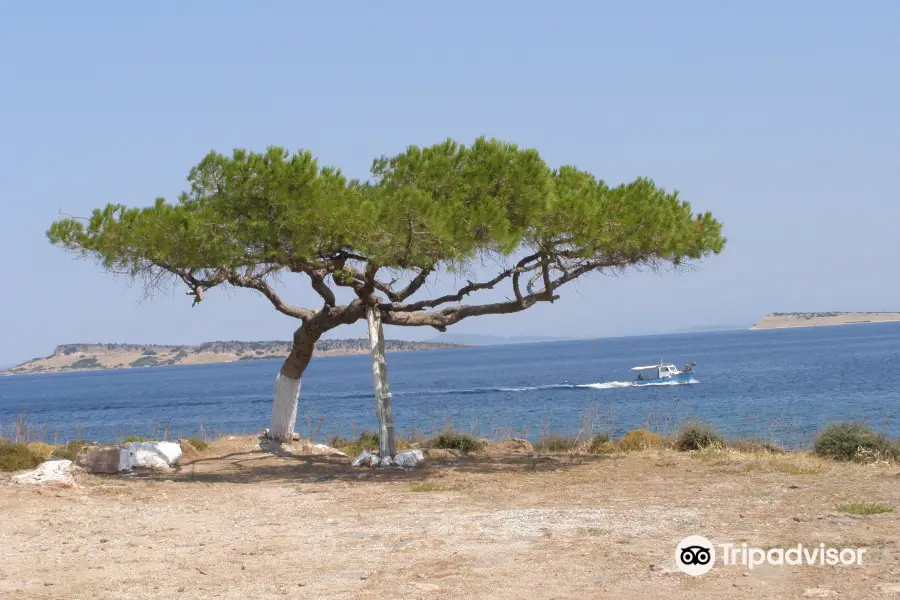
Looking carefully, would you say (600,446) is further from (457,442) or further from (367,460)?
(367,460)

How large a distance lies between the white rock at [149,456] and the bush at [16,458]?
1.63 m

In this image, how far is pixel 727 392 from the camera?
5612 cm

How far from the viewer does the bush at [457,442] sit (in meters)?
16.7

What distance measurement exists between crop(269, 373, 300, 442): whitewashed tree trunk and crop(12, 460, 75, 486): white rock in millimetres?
4114

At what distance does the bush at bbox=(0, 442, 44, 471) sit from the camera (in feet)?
47.3

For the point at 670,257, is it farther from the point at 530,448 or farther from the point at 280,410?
the point at 280,410

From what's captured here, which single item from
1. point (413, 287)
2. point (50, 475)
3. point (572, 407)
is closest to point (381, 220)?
point (413, 287)

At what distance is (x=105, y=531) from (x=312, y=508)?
2.28 m

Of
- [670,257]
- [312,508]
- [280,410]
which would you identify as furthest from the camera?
[280,410]

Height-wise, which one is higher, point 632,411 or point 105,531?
point 105,531

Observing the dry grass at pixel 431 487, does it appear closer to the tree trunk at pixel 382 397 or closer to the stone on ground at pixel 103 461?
the tree trunk at pixel 382 397

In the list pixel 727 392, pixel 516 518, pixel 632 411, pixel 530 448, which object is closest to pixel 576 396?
pixel 727 392

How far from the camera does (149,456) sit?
14469mm

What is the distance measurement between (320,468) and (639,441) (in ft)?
20.1
